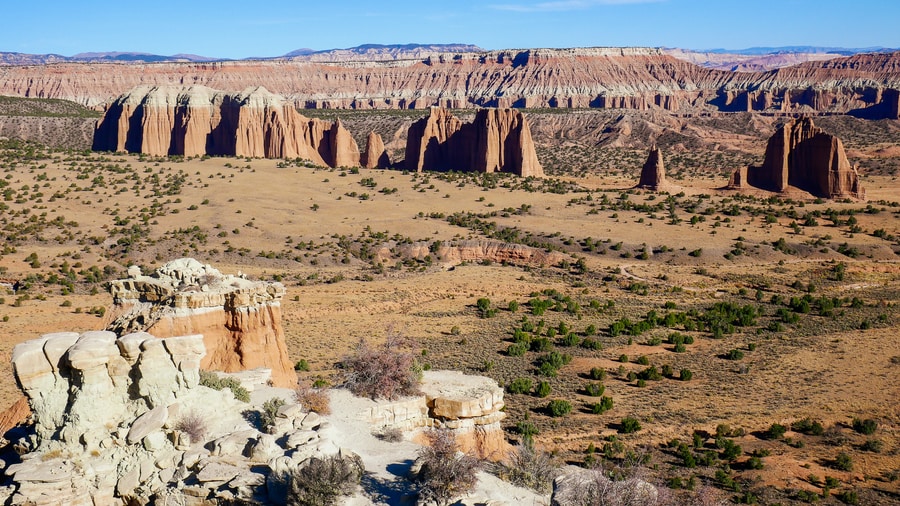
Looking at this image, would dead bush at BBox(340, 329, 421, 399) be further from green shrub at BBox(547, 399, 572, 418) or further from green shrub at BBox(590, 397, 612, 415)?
green shrub at BBox(590, 397, 612, 415)

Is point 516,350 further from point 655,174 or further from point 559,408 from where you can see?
point 655,174

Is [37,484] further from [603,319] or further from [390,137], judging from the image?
[390,137]

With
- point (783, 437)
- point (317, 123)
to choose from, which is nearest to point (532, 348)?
point (783, 437)

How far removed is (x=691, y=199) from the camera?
75188 mm

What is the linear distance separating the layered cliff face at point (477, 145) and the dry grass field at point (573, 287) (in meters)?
8.85

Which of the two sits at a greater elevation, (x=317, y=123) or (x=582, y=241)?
(x=317, y=123)

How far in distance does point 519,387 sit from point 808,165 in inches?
2402

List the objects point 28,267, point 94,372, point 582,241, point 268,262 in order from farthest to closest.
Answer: point 582,241 → point 268,262 → point 28,267 → point 94,372

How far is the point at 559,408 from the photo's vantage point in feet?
84.7

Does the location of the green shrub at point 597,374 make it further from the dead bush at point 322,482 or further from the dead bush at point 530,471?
the dead bush at point 322,482

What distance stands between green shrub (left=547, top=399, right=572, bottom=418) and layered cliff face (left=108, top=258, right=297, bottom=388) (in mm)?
Result: 9155

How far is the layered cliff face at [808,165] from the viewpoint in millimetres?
74562

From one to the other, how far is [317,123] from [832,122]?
102 m

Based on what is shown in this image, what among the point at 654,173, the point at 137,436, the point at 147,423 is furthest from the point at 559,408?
the point at 654,173
